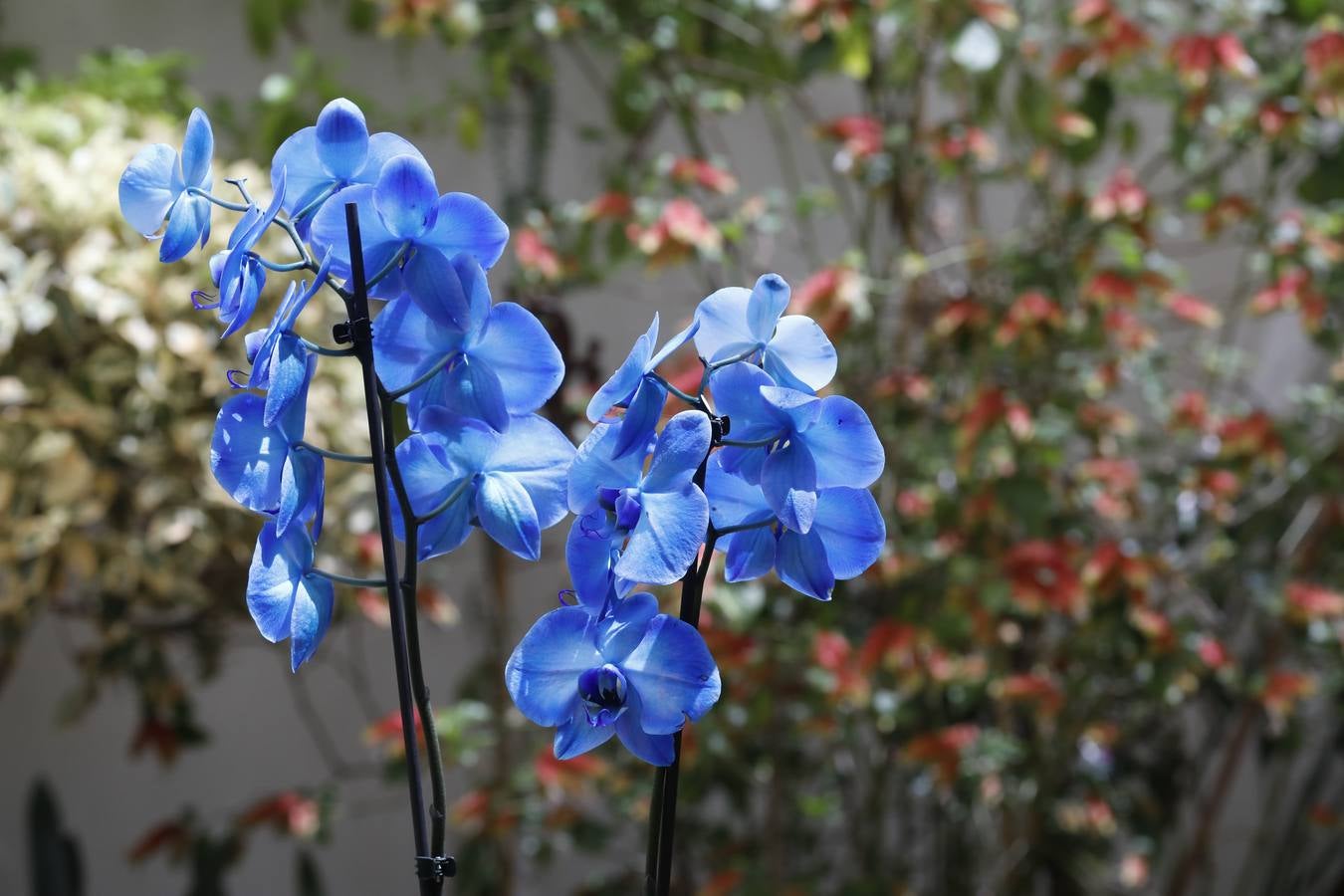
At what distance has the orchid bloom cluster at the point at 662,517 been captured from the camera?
421mm

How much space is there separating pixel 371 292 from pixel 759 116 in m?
2.33

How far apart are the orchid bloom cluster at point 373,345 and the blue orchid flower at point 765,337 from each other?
0.05 m

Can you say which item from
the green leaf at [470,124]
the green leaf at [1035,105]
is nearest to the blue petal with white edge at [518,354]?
the green leaf at [1035,105]

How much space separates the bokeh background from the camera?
5.54 feet

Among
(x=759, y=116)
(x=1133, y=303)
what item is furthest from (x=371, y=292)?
(x=759, y=116)

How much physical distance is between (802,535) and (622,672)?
8cm

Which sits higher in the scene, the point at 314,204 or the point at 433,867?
the point at 314,204

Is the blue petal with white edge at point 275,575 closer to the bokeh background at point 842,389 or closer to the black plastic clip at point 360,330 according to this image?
the black plastic clip at point 360,330

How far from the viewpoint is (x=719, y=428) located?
45cm

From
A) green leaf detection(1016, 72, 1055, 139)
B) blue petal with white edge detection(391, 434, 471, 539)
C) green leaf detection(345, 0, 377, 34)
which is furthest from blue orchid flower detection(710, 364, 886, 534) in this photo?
green leaf detection(345, 0, 377, 34)

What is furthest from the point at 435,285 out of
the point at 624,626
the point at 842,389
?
the point at 842,389

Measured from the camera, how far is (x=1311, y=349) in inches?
107

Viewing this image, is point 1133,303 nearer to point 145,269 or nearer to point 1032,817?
point 1032,817

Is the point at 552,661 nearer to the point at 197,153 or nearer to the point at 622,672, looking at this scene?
the point at 622,672
